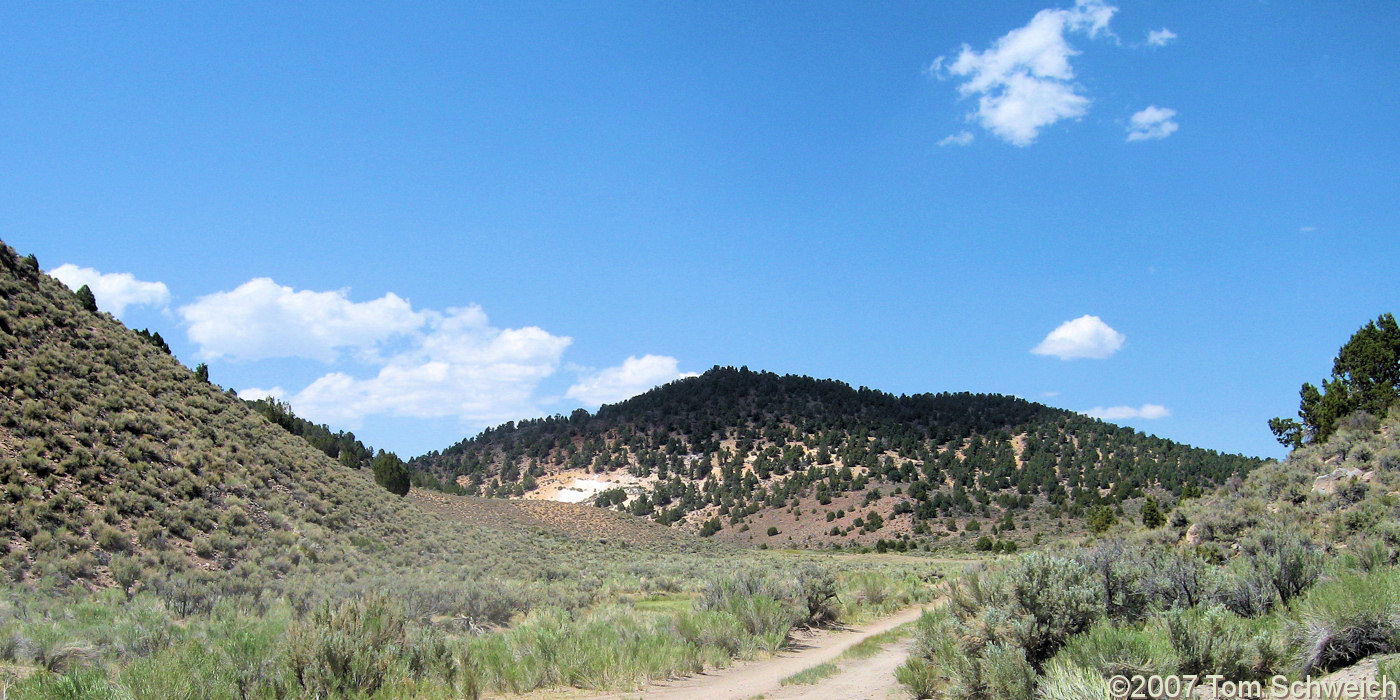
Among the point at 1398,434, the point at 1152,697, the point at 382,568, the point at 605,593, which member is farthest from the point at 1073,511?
the point at 1152,697

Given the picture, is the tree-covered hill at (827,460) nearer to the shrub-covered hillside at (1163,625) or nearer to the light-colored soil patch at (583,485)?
the light-colored soil patch at (583,485)

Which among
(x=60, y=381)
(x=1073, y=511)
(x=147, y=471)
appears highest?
(x=60, y=381)

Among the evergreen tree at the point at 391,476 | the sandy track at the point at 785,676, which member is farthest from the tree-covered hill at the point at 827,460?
the sandy track at the point at 785,676

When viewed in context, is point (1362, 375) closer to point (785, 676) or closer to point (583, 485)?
point (785, 676)

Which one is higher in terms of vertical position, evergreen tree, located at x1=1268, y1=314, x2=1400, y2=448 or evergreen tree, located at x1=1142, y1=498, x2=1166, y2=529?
evergreen tree, located at x1=1268, y1=314, x2=1400, y2=448

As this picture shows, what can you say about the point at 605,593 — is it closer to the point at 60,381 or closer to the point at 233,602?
the point at 233,602

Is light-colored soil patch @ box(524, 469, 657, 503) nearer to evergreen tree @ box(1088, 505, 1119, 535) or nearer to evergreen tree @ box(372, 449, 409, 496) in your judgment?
evergreen tree @ box(372, 449, 409, 496)

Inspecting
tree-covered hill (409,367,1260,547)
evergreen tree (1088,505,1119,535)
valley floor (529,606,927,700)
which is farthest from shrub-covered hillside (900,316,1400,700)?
tree-covered hill (409,367,1260,547)
